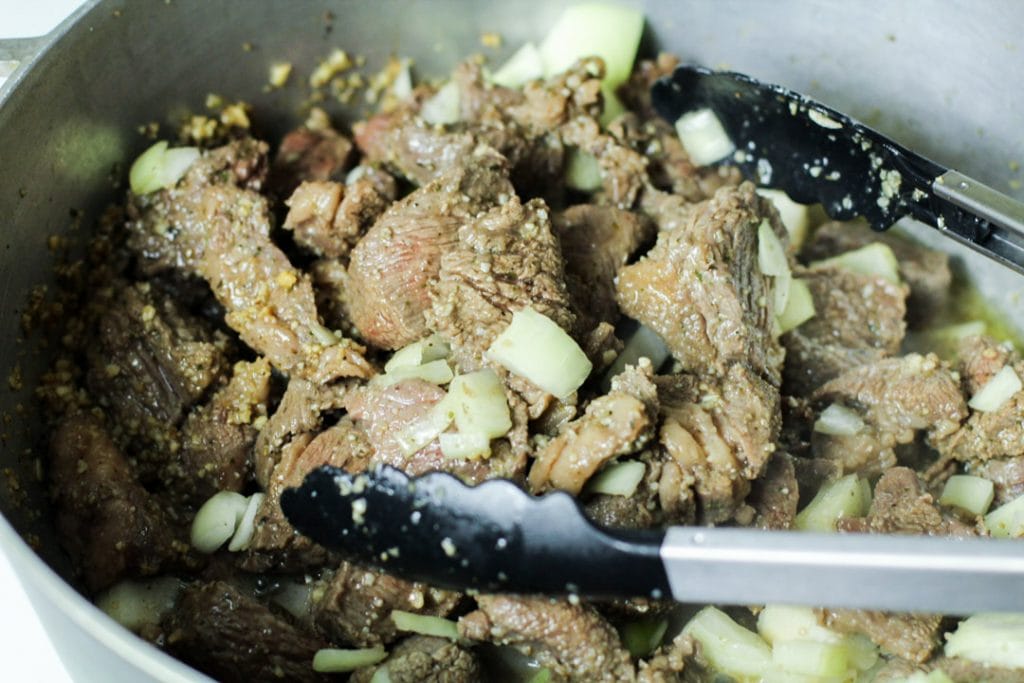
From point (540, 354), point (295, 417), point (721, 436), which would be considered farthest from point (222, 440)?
point (721, 436)

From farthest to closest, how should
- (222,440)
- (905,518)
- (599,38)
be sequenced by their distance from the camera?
(599,38) < (222,440) < (905,518)

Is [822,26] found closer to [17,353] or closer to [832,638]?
[832,638]

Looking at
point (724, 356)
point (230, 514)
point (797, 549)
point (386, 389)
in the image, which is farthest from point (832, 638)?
point (230, 514)

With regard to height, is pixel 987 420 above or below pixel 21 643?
below

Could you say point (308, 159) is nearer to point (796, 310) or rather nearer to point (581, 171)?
point (581, 171)

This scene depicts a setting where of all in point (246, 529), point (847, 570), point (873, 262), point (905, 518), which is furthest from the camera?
point (873, 262)
